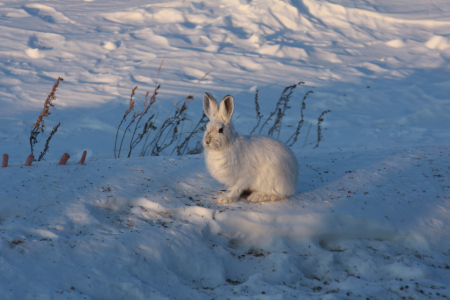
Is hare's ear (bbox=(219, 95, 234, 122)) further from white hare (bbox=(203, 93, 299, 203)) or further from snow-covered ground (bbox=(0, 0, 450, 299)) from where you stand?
snow-covered ground (bbox=(0, 0, 450, 299))

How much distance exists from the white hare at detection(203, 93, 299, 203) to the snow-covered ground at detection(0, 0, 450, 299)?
176 millimetres

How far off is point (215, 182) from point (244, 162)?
24.3 inches

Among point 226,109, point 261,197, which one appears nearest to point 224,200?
point 261,197

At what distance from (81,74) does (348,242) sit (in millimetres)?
6497

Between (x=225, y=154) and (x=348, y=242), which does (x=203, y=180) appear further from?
(x=348, y=242)

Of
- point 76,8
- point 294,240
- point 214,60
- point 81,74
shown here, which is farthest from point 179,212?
point 76,8

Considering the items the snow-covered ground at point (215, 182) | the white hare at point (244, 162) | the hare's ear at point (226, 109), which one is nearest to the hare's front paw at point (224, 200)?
the white hare at point (244, 162)

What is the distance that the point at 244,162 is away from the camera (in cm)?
396

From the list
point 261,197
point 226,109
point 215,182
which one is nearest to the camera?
point 226,109

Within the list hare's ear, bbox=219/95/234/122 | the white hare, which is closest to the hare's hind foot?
the white hare

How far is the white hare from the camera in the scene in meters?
3.88

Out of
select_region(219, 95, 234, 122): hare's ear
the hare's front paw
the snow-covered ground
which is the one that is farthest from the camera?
the hare's front paw

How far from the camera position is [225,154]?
3.88 meters

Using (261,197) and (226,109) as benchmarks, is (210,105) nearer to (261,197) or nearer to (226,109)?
(226,109)
